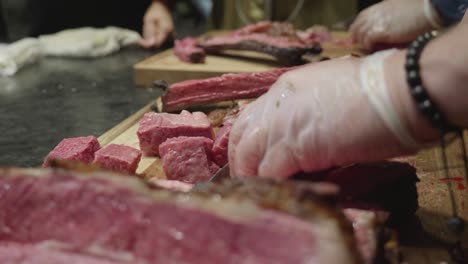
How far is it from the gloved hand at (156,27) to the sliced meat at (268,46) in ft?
2.79

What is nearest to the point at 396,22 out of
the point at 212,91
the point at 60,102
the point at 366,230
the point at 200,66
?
the point at 200,66

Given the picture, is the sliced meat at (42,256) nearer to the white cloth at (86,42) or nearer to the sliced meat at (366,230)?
the sliced meat at (366,230)

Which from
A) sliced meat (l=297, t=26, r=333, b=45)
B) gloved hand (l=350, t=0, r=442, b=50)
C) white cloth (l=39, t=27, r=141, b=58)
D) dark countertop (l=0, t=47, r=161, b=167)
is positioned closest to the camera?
dark countertop (l=0, t=47, r=161, b=167)

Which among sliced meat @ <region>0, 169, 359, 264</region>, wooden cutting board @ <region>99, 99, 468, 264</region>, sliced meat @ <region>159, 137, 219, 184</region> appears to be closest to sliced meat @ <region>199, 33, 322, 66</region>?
wooden cutting board @ <region>99, 99, 468, 264</region>

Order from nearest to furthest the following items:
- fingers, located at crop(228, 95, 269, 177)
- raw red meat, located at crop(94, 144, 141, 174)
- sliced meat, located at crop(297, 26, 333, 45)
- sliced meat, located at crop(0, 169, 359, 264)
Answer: sliced meat, located at crop(0, 169, 359, 264)
fingers, located at crop(228, 95, 269, 177)
raw red meat, located at crop(94, 144, 141, 174)
sliced meat, located at crop(297, 26, 333, 45)

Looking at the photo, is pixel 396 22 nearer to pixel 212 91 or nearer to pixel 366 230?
pixel 212 91

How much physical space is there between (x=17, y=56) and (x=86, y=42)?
58cm

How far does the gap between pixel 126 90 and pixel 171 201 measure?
2.40 m

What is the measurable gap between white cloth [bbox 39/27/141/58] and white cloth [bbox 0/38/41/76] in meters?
0.17

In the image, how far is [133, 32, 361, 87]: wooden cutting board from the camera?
353 centimetres

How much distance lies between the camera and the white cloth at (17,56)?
Result: 3.93 metres

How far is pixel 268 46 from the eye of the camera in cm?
360

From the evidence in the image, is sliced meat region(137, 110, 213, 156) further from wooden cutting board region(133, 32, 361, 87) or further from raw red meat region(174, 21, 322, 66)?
raw red meat region(174, 21, 322, 66)

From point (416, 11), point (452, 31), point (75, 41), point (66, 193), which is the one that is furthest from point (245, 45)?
point (66, 193)
